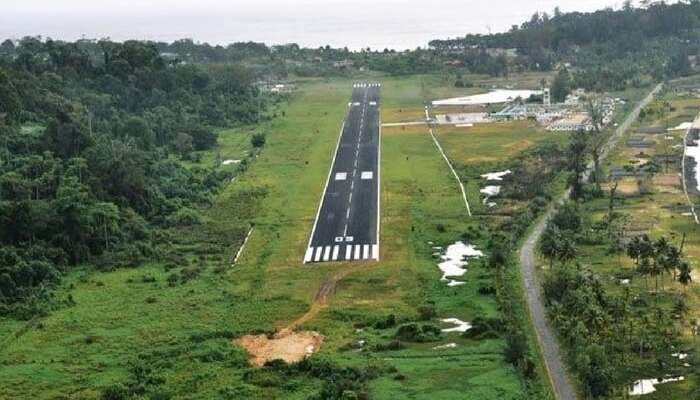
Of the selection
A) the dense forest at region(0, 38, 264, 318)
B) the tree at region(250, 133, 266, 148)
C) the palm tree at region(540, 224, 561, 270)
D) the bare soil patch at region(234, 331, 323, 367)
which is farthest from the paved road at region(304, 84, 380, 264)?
the bare soil patch at region(234, 331, 323, 367)

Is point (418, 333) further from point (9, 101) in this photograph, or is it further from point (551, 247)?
point (9, 101)

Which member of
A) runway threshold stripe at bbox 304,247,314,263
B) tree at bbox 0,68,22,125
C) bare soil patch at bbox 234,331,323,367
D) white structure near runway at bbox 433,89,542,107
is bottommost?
bare soil patch at bbox 234,331,323,367

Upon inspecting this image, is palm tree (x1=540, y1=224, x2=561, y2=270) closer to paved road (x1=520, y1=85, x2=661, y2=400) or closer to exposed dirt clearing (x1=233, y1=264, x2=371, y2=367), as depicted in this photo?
paved road (x1=520, y1=85, x2=661, y2=400)

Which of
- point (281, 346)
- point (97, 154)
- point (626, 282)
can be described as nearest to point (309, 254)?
point (281, 346)

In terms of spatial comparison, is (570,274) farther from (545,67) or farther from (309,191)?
(545,67)

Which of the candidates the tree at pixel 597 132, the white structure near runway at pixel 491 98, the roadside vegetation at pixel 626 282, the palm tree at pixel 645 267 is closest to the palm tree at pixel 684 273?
the roadside vegetation at pixel 626 282

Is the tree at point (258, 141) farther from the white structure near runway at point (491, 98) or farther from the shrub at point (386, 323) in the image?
the shrub at point (386, 323)
